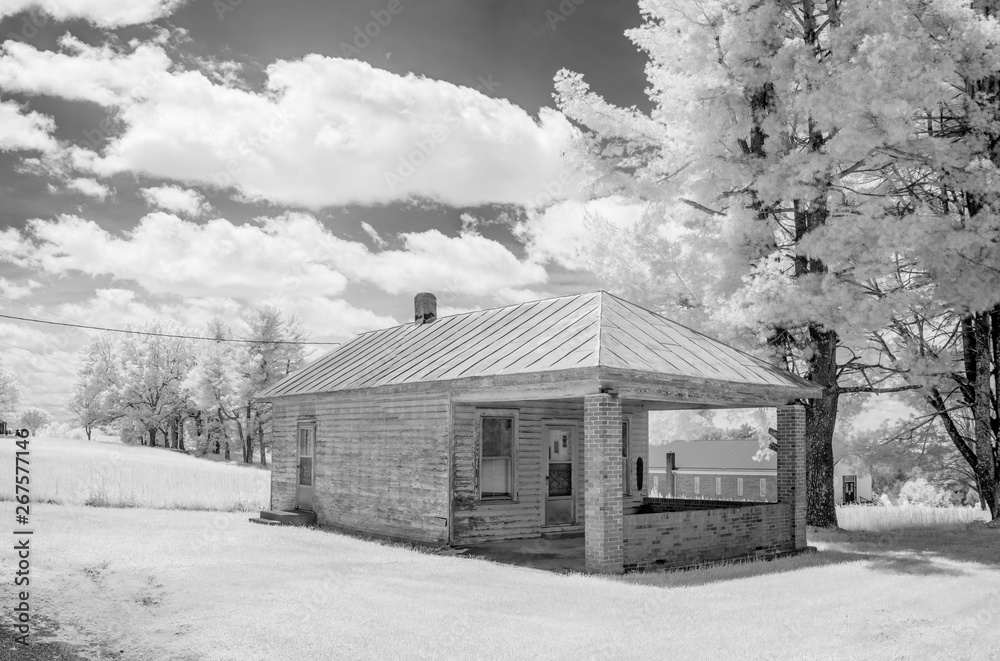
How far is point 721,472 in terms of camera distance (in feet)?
225

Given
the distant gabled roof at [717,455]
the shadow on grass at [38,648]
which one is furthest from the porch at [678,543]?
the distant gabled roof at [717,455]

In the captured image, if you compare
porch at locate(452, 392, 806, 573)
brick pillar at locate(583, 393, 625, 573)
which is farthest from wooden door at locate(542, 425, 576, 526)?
brick pillar at locate(583, 393, 625, 573)

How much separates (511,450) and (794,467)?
5.44m

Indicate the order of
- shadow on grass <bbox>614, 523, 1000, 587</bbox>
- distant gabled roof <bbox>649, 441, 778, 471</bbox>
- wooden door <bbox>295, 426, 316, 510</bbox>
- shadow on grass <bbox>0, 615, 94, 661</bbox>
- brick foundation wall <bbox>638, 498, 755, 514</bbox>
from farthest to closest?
distant gabled roof <bbox>649, 441, 778, 471</bbox>, wooden door <bbox>295, 426, 316, 510</bbox>, brick foundation wall <bbox>638, 498, 755, 514</bbox>, shadow on grass <bbox>614, 523, 1000, 587</bbox>, shadow on grass <bbox>0, 615, 94, 661</bbox>

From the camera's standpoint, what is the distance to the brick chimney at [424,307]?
70.6 ft

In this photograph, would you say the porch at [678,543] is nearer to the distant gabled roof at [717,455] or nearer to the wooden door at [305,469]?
the wooden door at [305,469]

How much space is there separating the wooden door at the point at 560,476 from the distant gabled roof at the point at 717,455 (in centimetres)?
5113

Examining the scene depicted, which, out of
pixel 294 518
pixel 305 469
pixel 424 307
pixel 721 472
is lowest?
pixel 721 472

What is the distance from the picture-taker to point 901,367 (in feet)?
66.3

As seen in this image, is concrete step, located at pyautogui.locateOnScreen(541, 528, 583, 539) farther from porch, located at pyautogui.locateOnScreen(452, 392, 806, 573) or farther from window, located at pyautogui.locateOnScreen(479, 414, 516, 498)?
window, located at pyautogui.locateOnScreen(479, 414, 516, 498)

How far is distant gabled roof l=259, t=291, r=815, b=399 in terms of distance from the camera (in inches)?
518

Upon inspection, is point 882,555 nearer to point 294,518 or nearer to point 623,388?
point 623,388

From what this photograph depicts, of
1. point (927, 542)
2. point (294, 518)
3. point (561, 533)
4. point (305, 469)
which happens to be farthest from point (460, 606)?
point (927, 542)

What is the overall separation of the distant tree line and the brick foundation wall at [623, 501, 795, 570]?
40588 mm
